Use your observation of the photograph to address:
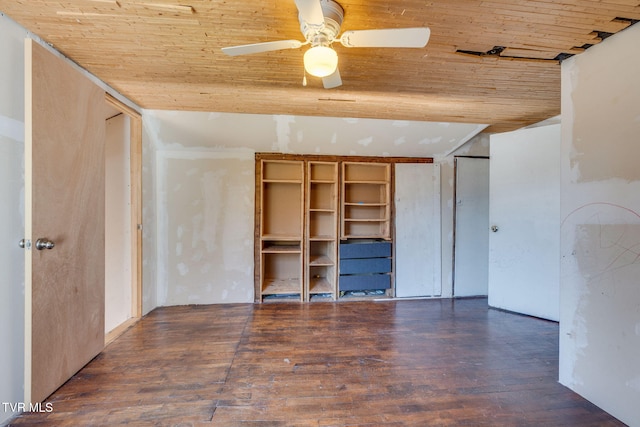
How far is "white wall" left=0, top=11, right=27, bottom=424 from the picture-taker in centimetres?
146

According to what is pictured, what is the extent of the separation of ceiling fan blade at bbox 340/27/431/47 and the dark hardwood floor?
203 centimetres

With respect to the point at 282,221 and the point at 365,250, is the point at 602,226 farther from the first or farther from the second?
the point at 282,221

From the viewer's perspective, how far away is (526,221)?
9.88ft

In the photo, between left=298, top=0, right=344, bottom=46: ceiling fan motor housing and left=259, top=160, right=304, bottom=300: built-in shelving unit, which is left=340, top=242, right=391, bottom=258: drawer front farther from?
left=298, top=0, right=344, bottom=46: ceiling fan motor housing

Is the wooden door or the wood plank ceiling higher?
the wood plank ceiling

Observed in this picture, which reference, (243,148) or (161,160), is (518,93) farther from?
(161,160)

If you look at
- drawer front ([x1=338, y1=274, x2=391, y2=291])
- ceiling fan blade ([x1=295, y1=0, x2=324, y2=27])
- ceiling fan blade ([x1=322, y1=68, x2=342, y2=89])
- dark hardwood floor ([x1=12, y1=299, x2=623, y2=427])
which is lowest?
dark hardwood floor ([x1=12, y1=299, x2=623, y2=427])

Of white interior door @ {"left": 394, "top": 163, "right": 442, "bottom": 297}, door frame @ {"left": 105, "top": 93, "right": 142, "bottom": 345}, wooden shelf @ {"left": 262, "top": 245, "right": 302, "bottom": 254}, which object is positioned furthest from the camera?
white interior door @ {"left": 394, "top": 163, "right": 442, "bottom": 297}

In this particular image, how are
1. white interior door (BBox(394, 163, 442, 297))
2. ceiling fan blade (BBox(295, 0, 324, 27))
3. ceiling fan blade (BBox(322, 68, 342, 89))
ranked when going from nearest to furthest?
ceiling fan blade (BBox(295, 0, 324, 27))
ceiling fan blade (BBox(322, 68, 342, 89))
white interior door (BBox(394, 163, 442, 297))

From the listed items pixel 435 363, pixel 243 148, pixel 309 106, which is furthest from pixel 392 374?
pixel 243 148

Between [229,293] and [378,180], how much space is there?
8.29 ft

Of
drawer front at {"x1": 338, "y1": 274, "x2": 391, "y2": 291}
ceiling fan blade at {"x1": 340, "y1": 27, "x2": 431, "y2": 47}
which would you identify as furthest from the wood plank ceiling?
drawer front at {"x1": 338, "y1": 274, "x2": 391, "y2": 291}

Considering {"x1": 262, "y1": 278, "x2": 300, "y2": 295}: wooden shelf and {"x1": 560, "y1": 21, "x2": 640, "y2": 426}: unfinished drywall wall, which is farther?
{"x1": 262, "y1": 278, "x2": 300, "y2": 295}: wooden shelf

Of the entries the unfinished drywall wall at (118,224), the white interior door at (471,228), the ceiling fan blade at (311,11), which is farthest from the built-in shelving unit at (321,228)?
the ceiling fan blade at (311,11)
